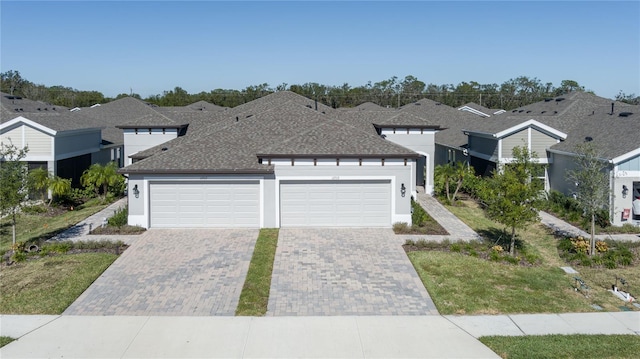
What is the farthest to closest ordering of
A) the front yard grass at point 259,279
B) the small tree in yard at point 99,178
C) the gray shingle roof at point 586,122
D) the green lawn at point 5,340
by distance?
the small tree in yard at point 99,178 < the gray shingle roof at point 586,122 < the front yard grass at point 259,279 < the green lawn at point 5,340

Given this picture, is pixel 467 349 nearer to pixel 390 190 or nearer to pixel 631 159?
pixel 390 190

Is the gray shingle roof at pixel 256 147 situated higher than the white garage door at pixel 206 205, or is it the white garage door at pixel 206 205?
the gray shingle roof at pixel 256 147

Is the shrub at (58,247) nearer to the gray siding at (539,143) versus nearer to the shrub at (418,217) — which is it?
the shrub at (418,217)

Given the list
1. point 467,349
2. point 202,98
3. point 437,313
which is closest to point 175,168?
point 437,313

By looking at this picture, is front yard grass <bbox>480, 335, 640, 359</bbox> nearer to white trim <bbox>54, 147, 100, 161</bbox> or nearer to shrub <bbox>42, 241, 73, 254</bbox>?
shrub <bbox>42, 241, 73, 254</bbox>

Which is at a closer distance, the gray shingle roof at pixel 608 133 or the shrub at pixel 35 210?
the gray shingle roof at pixel 608 133

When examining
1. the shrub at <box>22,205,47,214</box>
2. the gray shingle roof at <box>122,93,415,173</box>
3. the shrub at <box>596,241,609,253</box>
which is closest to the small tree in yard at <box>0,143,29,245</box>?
the gray shingle roof at <box>122,93,415,173</box>

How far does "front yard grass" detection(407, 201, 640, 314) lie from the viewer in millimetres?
12492

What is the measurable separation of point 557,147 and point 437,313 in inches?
648

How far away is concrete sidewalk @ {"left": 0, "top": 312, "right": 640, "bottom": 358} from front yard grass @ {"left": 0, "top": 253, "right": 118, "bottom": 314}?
67 cm

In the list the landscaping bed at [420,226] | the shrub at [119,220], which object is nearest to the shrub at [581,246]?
the landscaping bed at [420,226]

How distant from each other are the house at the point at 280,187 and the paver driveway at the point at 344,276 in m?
1.12

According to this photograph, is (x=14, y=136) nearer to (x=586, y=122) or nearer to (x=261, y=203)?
(x=261, y=203)

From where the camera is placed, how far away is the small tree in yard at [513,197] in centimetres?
1611
